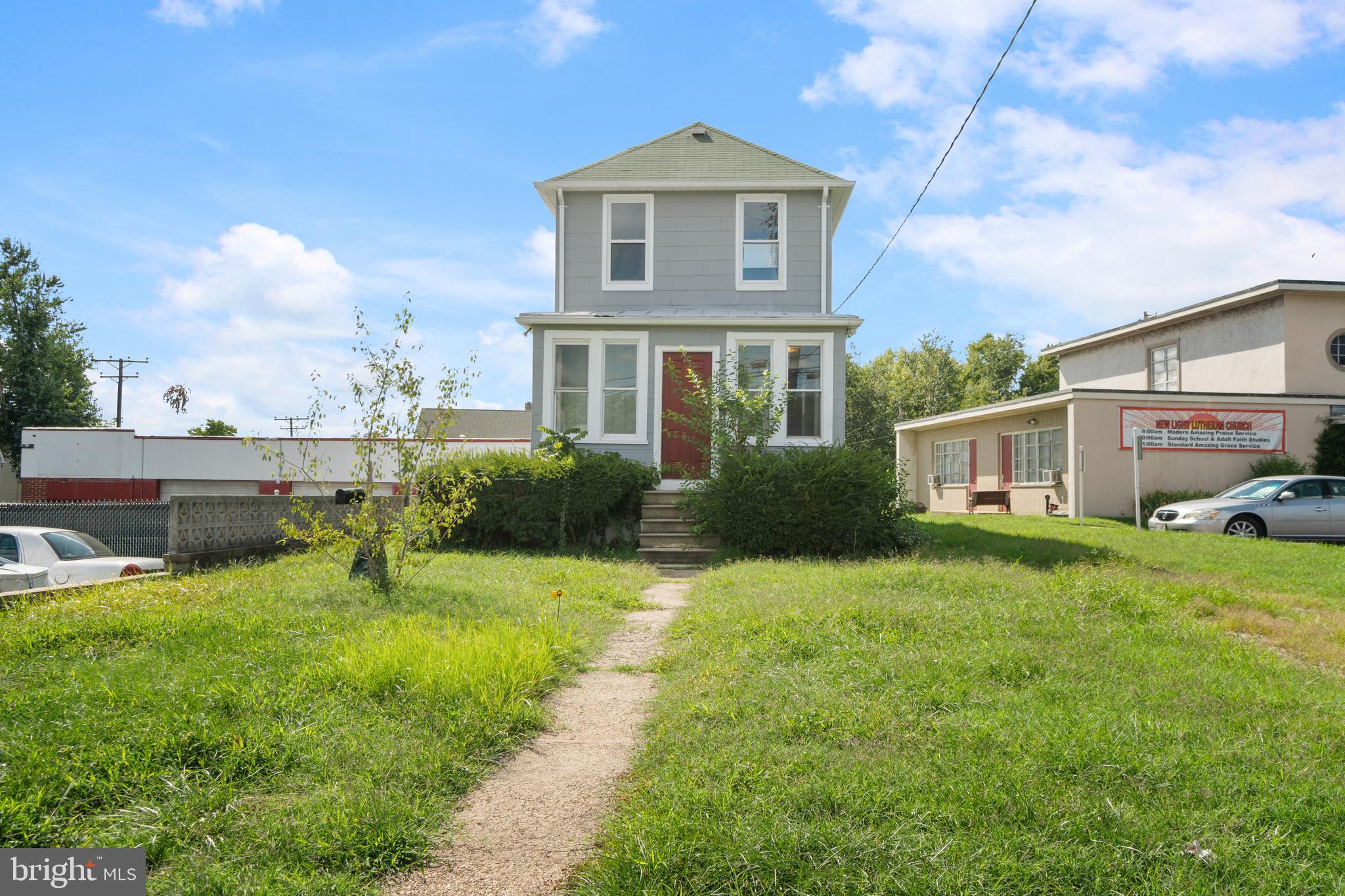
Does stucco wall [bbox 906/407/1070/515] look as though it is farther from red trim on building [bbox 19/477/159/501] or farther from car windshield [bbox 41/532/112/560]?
red trim on building [bbox 19/477/159/501]

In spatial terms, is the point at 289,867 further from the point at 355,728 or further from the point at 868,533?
the point at 868,533

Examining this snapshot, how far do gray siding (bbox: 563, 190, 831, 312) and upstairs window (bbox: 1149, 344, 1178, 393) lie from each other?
1402 centimetres

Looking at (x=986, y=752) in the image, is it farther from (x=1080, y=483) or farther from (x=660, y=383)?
(x=1080, y=483)

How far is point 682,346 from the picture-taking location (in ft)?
48.7

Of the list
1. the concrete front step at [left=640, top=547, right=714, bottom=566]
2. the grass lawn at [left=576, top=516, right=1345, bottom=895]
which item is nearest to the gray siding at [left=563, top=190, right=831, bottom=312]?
the concrete front step at [left=640, top=547, right=714, bottom=566]

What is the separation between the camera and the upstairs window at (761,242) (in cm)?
1592

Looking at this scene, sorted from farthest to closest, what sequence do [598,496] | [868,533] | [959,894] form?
[598,496] → [868,533] → [959,894]

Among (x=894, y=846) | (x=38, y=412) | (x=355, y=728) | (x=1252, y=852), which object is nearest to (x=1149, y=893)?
(x=1252, y=852)

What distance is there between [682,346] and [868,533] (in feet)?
15.4

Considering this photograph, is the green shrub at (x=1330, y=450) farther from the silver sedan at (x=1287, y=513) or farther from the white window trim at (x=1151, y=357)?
the silver sedan at (x=1287, y=513)

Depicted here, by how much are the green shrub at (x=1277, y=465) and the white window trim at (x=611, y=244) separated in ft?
47.4

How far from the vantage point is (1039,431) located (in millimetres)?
21703

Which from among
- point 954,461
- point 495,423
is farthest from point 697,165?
point 495,423

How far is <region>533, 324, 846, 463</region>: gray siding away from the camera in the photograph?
589 inches
